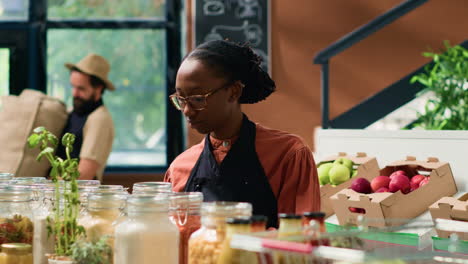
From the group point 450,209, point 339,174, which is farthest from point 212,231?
point 339,174

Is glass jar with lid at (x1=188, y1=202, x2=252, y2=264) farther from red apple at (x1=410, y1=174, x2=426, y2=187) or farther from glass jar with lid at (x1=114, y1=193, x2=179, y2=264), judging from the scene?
red apple at (x1=410, y1=174, x2=426, y2=187)

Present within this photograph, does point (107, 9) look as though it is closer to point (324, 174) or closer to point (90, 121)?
point (90, 121)

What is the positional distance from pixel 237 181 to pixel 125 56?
4038 mm

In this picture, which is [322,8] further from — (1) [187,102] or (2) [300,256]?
(2) [300,256]

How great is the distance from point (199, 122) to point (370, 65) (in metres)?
3.95

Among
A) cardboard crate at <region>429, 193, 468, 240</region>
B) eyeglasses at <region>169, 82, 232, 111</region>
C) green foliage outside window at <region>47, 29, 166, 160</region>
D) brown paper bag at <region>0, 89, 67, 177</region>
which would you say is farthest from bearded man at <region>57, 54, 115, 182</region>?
eyeglasses at <region>169, 82, 232, 111</region>

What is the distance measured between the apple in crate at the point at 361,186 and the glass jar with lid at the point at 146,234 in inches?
71.8

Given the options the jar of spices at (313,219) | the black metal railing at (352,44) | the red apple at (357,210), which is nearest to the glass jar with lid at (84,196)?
the jar of spices at (313,219)

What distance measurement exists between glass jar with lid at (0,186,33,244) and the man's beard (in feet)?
10.0

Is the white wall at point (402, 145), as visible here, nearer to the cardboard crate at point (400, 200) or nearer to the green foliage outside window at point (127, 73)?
the cardboard crate at point (400, 200)

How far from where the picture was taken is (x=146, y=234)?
57.5 inches

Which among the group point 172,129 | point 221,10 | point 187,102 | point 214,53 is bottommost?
point 172,129

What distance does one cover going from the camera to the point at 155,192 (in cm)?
169

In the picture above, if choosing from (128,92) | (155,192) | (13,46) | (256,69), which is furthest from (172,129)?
(155,192)
